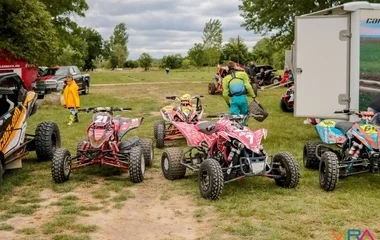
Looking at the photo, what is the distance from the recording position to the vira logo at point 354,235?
5.15 metres

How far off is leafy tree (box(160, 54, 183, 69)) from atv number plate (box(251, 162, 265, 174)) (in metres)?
70.2

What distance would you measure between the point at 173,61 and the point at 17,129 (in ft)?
230

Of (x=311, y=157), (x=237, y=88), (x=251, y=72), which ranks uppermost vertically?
(x=237, y=88)

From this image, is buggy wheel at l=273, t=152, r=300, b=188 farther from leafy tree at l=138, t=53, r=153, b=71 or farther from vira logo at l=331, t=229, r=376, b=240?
leafy tree at l=138, t=53, r=153, b=71

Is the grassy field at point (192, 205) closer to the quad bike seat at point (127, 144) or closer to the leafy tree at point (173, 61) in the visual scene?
the quad bike seat at point (127, 144)

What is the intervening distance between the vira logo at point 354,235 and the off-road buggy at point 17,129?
4.39 metres

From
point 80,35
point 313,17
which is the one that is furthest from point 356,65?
point 80,35

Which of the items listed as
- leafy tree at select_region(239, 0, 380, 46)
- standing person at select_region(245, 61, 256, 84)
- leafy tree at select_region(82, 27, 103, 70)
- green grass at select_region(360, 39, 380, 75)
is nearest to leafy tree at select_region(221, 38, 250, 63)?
leafy tree at select_region(82, 27, 103, 70)

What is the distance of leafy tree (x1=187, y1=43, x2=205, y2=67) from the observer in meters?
74.2

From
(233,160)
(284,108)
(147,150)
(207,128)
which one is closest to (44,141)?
(147,150)

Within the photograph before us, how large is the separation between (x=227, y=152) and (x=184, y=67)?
68.7 metres

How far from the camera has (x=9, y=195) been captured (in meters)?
7.07

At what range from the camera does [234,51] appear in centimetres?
6794

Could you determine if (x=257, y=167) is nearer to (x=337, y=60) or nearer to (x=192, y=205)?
(x=192, y=205)
